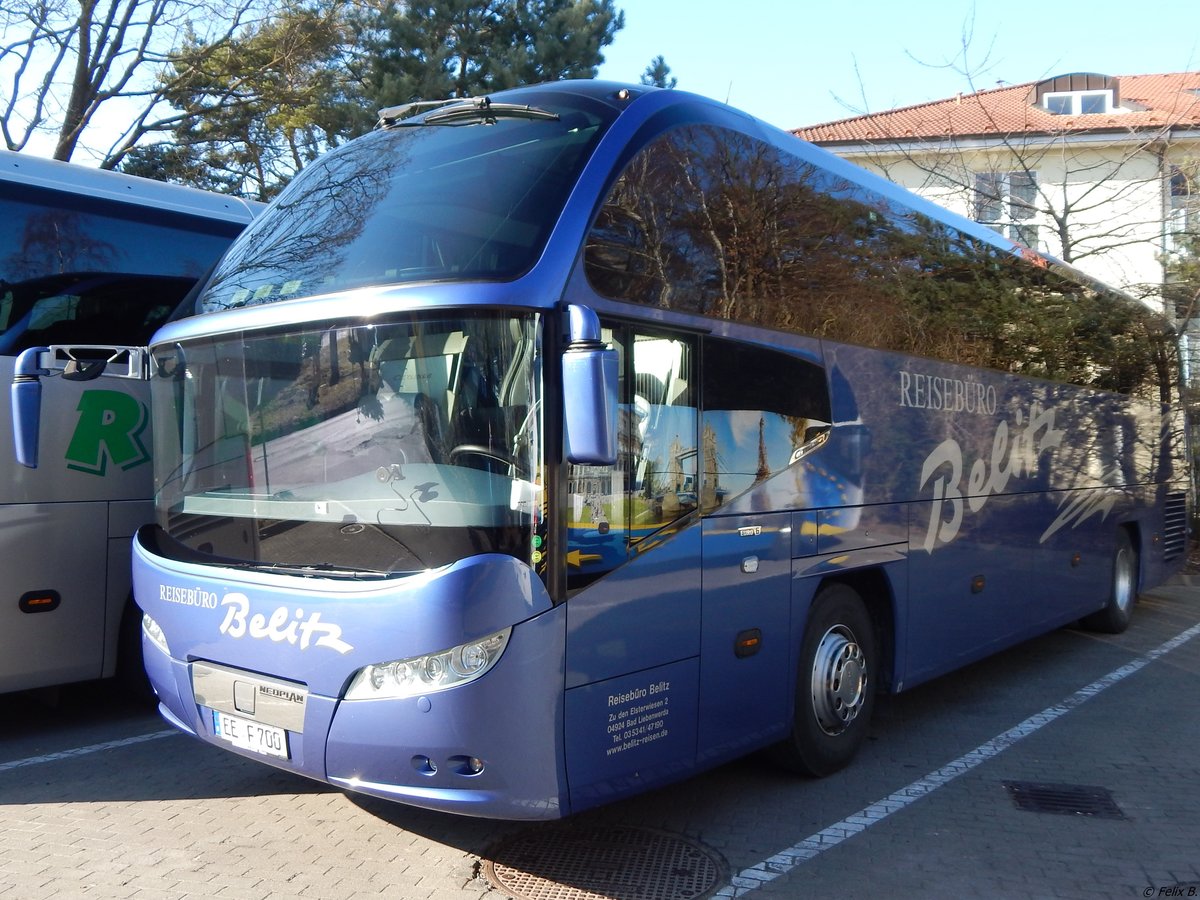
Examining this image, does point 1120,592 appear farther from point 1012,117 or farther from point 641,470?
point 1012,117

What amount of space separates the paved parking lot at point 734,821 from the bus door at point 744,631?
0.51 meters

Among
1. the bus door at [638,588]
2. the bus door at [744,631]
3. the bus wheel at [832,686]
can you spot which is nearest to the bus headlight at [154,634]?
the bus door at [638,588]

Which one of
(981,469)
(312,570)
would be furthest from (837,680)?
(312,570)

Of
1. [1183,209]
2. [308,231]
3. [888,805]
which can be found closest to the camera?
[308,231]

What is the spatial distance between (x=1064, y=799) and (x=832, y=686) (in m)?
1.32

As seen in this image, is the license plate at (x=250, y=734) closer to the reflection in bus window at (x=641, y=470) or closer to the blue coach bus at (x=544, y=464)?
the blue coach bus at (x=544, y=464)

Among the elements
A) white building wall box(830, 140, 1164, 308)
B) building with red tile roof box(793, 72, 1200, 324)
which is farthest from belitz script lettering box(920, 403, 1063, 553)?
white building wall box(830, 140, 1164, 308)

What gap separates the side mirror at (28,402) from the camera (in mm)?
5398

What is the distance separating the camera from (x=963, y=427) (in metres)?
7.38

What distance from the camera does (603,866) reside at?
4707 millimetres

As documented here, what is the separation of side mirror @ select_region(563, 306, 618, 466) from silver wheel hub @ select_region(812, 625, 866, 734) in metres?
2.60

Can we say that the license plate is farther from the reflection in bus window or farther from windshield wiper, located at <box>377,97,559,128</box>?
windshield wiper, located at <box>377,97,559,128</box>

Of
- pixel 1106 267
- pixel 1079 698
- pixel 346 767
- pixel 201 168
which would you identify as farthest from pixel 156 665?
pixel 201 168

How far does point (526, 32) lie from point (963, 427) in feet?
55.1
